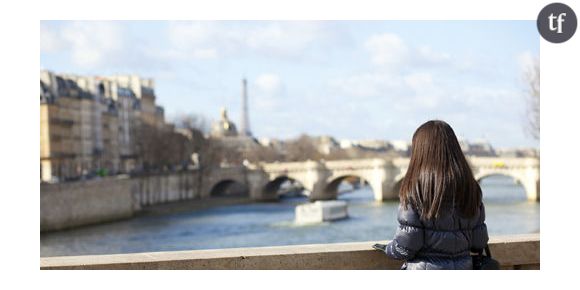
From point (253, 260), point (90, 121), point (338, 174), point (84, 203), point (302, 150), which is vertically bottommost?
point (84, 203)

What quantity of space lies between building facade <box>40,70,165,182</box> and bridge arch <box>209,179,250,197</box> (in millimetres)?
3949

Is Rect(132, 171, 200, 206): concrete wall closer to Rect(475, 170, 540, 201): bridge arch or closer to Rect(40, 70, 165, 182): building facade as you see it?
Rect(40, 70, 165, 182): building facade

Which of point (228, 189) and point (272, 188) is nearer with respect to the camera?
point (272, 188)

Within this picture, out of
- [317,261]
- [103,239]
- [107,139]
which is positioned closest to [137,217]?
[103,239]

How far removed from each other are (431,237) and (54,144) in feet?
104

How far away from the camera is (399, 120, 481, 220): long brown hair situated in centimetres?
220

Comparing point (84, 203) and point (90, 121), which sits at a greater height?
point (90, 121)

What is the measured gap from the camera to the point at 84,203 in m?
24.3

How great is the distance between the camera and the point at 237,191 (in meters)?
A: 43.7

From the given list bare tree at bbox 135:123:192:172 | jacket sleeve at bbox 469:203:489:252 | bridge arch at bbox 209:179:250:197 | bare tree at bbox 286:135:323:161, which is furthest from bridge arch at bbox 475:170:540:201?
jacket sleeve at bbox 469:203:489:252

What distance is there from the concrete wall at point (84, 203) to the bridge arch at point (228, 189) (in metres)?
11.0

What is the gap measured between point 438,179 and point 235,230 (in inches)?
814
